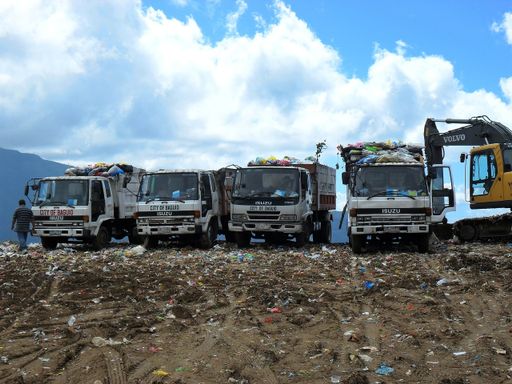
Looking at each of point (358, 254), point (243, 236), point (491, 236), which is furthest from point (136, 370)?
point (491, 236)

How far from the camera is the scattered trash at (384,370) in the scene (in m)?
5.06

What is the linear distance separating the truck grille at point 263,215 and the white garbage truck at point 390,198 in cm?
211

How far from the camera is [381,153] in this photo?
15.4 m

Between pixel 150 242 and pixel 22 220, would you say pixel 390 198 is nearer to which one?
pixel 150 242

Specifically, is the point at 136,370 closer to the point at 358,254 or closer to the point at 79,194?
the point at 358,254

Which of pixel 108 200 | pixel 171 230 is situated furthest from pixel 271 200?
pixel 108 200

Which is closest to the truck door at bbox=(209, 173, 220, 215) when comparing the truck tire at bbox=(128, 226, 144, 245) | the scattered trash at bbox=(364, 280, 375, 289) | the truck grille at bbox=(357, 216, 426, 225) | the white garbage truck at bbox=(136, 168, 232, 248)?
the white garbage truck at bbox=(136, 168, 232, 248)

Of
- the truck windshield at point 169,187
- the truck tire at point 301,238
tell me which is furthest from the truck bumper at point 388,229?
the truck windshield at point 169,187

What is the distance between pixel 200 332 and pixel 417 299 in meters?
3.35

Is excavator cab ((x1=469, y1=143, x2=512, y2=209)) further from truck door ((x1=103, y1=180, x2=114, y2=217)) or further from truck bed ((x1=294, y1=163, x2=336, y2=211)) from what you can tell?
truck door ((x1=103, y1=180, x2=114, y2=217))

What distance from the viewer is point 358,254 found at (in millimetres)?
14609

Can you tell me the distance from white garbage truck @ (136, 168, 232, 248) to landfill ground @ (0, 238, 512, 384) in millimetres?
4327

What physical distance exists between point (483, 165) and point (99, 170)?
12143 millimetres

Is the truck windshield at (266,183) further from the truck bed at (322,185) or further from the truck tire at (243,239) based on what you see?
the truck bed at (322,185)
